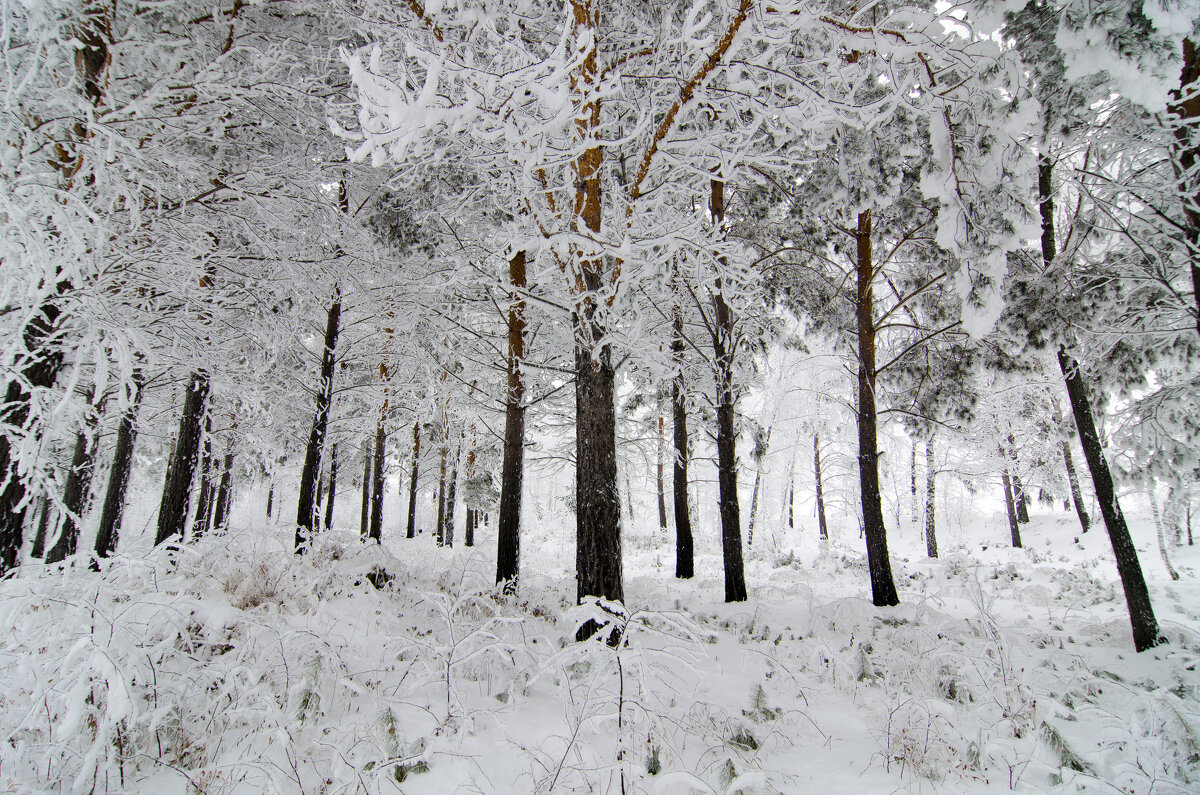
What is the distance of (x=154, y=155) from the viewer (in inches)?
190

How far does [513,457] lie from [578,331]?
3.00 metres

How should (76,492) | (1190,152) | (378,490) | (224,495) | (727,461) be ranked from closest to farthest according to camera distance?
(1190,152), (727,461), (76,492), (378,490), (224,495)

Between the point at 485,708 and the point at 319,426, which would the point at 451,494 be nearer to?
the point at 319,426

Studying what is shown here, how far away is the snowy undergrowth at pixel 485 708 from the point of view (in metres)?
2.54

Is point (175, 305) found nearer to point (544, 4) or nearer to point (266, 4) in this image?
point (266, 4)

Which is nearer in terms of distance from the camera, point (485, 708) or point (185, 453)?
point (485, 708)

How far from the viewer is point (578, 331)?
18.2 feet

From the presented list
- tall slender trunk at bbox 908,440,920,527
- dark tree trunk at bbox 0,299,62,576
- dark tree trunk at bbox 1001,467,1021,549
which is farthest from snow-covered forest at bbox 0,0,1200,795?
tall slender trunk at bbox 908,440,920,527

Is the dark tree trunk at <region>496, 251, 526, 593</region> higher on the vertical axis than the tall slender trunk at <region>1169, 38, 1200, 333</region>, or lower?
lower

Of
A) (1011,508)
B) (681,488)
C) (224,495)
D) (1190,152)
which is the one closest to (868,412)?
(681,488)

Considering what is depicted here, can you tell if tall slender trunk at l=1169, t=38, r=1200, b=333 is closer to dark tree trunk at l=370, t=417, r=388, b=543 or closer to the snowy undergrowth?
the snowy undergrowth

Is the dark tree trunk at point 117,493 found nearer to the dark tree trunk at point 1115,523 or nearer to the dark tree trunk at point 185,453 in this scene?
the dark tree trunk at point 185,453

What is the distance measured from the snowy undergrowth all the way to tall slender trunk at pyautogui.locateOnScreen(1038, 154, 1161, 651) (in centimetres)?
110

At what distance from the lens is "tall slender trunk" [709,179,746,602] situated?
800 centimetres
